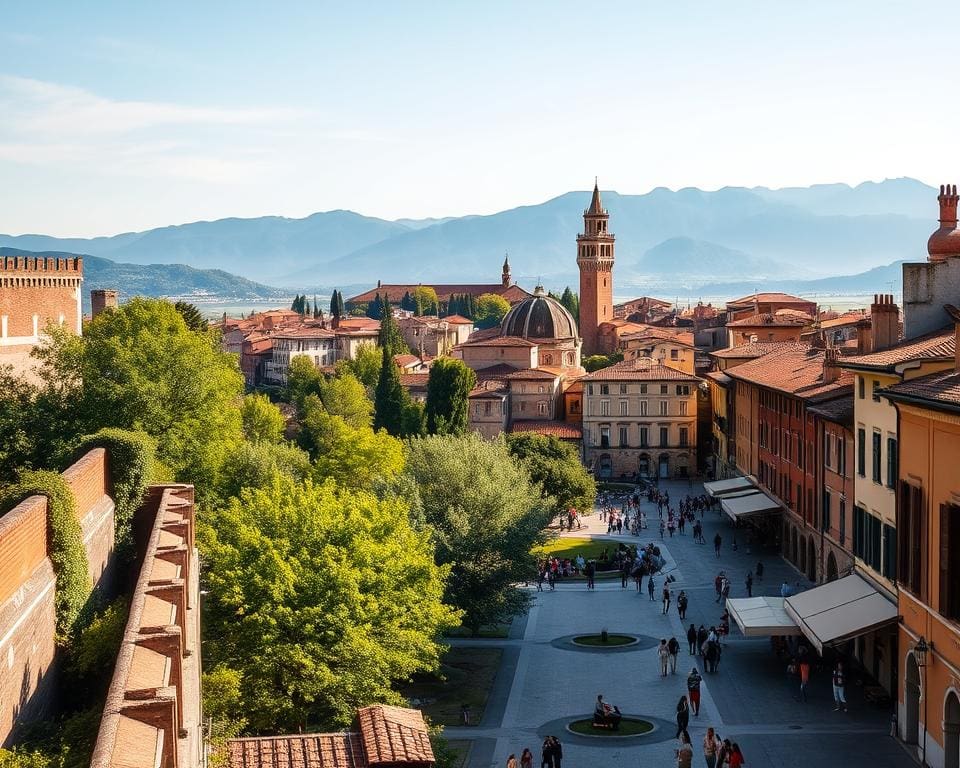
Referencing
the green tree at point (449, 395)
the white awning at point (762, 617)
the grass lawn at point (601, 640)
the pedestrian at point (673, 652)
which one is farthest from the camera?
the green tree at point (449, 395)

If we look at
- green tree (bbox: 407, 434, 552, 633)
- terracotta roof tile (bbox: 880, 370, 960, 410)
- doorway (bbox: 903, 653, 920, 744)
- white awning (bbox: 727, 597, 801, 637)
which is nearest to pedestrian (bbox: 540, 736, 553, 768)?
doorway (bbox: 903, 653, 920, 744)

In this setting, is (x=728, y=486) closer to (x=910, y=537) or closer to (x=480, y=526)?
(x=480, y=526)

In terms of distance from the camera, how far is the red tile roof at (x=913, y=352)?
3120 centimetres

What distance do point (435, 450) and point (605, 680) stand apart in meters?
12.2

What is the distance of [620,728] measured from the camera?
3122 cm

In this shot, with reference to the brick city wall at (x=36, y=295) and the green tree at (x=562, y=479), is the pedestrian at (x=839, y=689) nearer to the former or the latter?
the brick city wall at (x=36, y=295)

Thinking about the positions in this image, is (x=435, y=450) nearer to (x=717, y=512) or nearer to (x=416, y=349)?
(x=717, y=512)

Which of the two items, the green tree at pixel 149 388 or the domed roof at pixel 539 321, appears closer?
the green tree at pixel 149 388

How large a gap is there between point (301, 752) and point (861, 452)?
24019 mm

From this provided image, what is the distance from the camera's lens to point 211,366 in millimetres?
46812

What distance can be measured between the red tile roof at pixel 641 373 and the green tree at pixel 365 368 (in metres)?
28.9

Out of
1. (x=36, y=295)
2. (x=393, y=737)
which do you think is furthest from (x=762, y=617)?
(x=36, y=295)

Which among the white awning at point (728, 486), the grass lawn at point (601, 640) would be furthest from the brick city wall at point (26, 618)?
the white awning at point (728, 486)

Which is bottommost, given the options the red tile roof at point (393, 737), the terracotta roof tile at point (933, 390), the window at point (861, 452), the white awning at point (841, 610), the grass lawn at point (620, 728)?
the grass lawn at point (620, 728)
